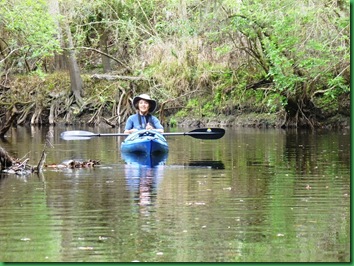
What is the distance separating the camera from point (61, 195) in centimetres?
1159

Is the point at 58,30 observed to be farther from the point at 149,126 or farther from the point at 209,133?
the point at 149,126

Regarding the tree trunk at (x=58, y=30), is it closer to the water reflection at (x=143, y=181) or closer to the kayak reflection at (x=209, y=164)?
the kayak reflection at (x=209, y=164)

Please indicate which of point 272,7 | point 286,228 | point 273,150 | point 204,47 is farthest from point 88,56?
point 286,228

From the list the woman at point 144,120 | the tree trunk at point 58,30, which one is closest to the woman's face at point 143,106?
the woman at point 144,120

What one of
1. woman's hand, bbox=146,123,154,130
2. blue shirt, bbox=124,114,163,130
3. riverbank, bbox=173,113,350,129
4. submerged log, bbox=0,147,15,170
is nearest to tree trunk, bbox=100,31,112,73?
riverbank, bbox=173,113,350,129

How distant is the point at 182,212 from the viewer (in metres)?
→ 9.84

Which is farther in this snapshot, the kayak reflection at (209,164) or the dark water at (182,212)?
the kayak reflection at (209,164)

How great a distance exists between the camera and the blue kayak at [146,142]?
760 inches

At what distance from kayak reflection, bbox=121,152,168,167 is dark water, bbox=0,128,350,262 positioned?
0.86ft

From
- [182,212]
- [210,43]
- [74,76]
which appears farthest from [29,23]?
[182,212]

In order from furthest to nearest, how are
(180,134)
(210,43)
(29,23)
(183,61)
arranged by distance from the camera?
(183,61) < (210,43) < (29,23) < (180,134)

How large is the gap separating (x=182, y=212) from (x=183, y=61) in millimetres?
23593

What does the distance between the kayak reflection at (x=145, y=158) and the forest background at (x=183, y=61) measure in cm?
753

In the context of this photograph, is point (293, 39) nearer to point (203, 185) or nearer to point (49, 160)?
point (49, 160)
